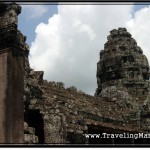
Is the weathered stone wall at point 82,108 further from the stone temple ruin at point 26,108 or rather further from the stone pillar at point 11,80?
the stone pillar at point 11,80

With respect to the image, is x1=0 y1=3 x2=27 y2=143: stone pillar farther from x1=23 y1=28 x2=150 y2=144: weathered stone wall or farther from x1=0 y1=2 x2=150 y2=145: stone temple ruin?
x1=23 y1=28 x2=150 y2=144: weathered stone wall

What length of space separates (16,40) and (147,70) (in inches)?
1149

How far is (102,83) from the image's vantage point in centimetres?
3522

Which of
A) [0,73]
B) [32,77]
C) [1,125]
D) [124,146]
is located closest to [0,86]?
[0,73]

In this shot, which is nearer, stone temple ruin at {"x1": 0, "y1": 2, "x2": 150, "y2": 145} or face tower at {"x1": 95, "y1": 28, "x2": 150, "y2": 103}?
stone temple ruin at {"x1": 0, "y1": 2, "x2": 150, "y2": 145}

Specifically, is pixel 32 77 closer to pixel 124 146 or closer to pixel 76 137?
pixel 76 137

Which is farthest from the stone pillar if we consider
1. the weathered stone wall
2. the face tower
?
the face tower

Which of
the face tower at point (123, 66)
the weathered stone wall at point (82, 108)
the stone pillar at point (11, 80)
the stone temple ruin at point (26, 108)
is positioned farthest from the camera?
the face tower at point (123, 66)

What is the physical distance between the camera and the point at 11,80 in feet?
22.4

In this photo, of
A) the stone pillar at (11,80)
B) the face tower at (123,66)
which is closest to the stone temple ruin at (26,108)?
the stone pillar at (11,80)

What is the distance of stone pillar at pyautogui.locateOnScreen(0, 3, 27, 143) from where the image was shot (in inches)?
259

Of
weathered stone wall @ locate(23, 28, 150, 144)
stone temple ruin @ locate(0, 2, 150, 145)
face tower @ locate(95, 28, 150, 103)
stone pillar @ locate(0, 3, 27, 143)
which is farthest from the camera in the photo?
face tower @ locate(95, 28, 150, 103)

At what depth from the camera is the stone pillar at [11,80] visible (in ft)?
21.6

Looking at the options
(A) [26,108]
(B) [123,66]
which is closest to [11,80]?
(A) [26,108]
